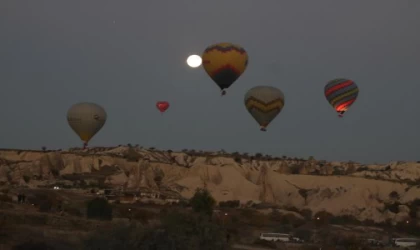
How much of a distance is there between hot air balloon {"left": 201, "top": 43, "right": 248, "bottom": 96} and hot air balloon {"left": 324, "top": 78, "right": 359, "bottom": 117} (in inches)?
303

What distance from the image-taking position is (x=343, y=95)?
4700 centimetres

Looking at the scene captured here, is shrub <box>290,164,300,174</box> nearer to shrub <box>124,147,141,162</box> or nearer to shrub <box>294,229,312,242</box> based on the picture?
shrub <box>124,147,141,162</box>

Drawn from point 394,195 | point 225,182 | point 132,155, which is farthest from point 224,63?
point 132,155

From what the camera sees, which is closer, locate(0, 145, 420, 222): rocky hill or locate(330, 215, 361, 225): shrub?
locate(330, 215, 361, 225): shrub

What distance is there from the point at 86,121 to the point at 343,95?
15.0 m

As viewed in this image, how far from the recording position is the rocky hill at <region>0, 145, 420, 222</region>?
60.9 m

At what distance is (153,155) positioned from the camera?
269 feet

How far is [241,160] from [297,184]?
11921 millimetres

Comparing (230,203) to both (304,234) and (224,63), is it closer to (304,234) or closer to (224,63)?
(304,234)

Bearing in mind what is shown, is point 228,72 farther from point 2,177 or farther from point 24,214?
point 2,177

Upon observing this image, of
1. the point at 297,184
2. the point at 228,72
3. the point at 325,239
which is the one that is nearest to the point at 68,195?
the point at 228,72

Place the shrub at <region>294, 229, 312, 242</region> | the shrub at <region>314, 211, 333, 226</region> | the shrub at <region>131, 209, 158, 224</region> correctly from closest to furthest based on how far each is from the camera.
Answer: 1. the shrub at <region>131, 209, 158, 224</region>
2. the shrub at <region>294, 229, 312, 242</region>
3. the shrub at <region>314, 211, 333, 226</region>

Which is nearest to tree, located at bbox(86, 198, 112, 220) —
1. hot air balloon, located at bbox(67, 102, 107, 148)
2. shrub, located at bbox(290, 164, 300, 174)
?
hot air balloon, located at bbox(67, 102, 107, 148)

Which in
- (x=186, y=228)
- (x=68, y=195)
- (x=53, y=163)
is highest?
(x=53, y=163)
